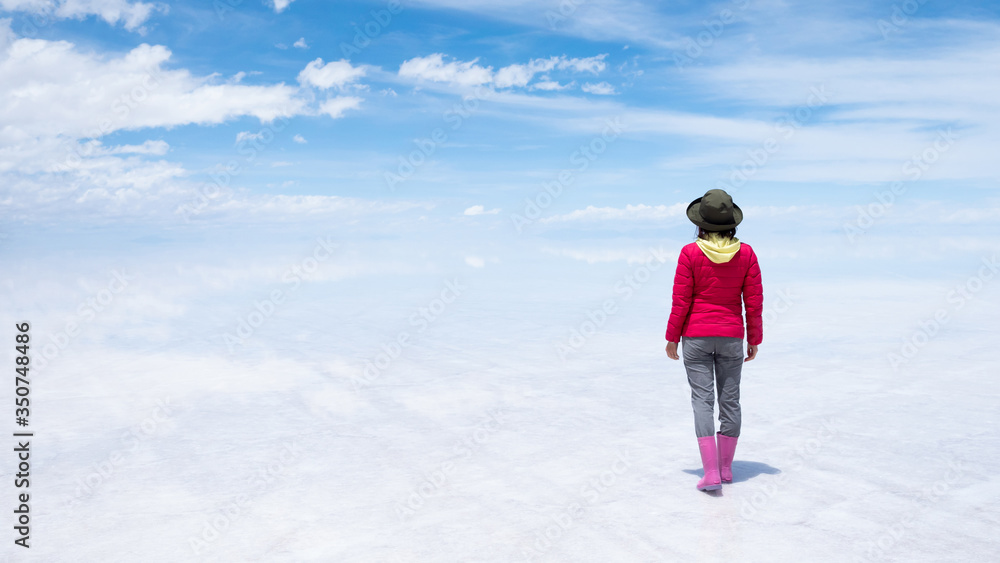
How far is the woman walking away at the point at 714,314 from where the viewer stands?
4426mm

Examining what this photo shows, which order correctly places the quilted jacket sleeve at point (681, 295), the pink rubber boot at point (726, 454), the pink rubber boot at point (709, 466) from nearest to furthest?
1. the pink rubber boot at point (709, 466)
2. the quilted jacket sleeve at point (681, 295)
3. the pink rubber boot at point (726, 454)

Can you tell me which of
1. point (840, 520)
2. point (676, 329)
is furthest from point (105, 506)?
point (840, 520)

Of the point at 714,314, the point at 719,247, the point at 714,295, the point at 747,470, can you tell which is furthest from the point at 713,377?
the point at 719,247

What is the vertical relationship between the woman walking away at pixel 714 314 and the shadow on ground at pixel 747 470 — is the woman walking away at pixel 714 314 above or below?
above

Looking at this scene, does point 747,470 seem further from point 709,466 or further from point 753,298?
point 753,298

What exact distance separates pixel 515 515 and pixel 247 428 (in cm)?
321

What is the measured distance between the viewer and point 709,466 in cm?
442

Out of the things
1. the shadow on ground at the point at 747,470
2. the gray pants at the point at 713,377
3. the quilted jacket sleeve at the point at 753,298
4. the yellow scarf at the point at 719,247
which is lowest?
the shadow on ground at the point at 747,470

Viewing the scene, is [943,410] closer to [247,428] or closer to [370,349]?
[247,428]

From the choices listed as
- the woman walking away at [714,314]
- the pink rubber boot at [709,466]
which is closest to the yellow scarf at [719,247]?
the woman walking away at [714,314]

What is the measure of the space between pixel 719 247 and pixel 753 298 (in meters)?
0.44

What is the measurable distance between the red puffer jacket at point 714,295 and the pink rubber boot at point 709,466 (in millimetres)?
710

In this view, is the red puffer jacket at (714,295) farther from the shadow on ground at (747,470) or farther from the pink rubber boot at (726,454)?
the shadow on ground at (747,470)

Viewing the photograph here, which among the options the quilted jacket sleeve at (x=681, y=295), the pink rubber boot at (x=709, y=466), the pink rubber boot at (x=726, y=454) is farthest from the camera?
the pink rubber boot at (x=726, y=454)
